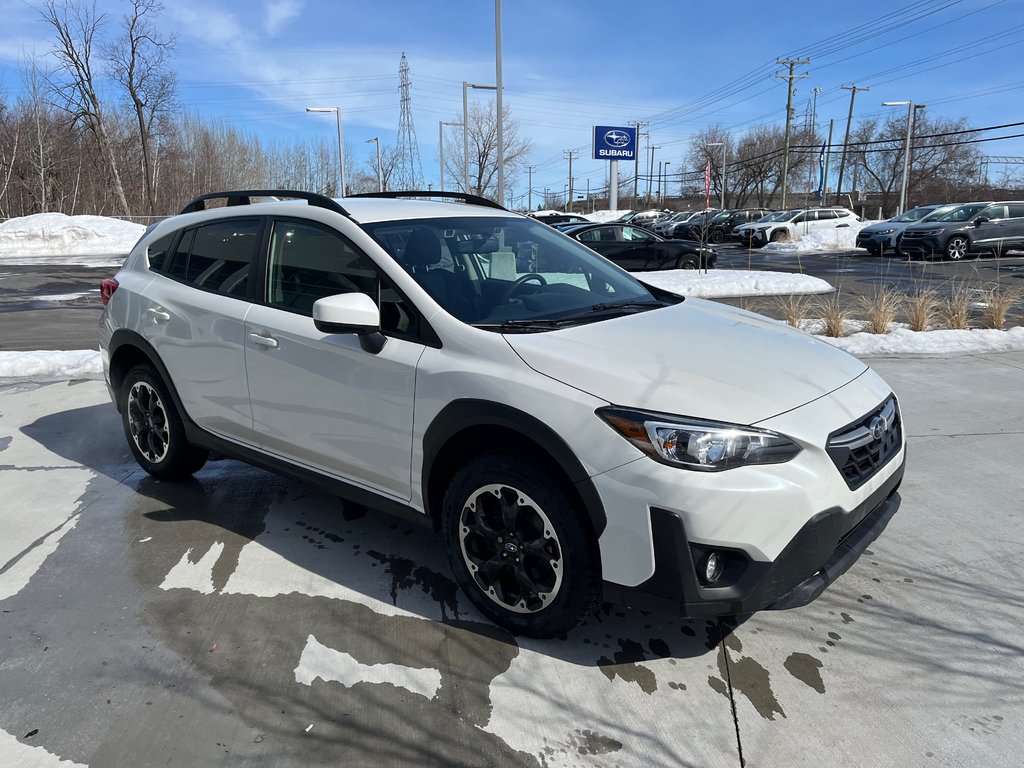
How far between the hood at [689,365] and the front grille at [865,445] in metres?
0.18

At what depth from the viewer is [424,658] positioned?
283cm

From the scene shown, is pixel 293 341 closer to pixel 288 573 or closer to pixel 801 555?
pixel 288 573

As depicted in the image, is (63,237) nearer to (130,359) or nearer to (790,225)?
(130,359)

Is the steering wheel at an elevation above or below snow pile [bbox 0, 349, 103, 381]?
above

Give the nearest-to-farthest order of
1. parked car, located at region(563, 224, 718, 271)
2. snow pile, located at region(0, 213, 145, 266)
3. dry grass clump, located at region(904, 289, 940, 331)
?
dry grass clump, located at region(904, 289, 940, 331), parked car, located at region(563, 224, 718, 271), snow pile, located at region(0, 213, 145, 266)

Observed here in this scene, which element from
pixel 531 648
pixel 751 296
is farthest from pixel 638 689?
pixel 751 296

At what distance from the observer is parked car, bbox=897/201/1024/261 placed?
22.4 metres

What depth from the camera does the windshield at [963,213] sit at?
905 inches

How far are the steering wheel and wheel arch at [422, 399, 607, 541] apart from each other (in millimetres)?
682

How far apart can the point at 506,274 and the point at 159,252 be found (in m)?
2.45

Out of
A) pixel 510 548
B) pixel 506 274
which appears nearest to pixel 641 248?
pixel 506 274

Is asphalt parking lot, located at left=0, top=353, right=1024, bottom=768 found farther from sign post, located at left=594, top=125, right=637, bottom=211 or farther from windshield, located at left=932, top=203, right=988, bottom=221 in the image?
windshield, located at left=932, top=203, right=988, bottom=221

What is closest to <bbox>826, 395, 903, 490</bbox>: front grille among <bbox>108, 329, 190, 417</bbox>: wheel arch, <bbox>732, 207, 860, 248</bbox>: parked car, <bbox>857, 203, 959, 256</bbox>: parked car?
<bbox>108, 329, 190, 417</bbox>: wheel arch

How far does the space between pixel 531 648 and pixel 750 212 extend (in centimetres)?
4060
